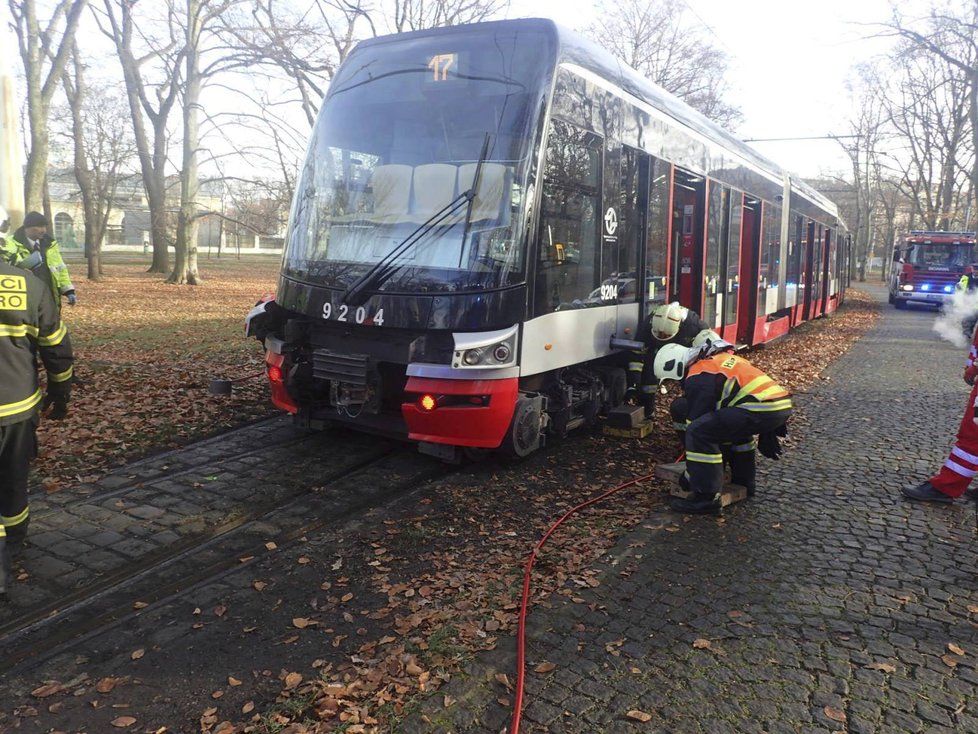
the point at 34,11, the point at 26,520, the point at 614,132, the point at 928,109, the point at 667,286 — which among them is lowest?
the point at 26,520

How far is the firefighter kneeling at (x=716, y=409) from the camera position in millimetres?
5180

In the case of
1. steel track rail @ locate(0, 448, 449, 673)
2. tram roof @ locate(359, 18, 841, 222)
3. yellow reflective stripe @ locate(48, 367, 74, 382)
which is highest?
tram roof @ locate(359, 18, 841, 222)

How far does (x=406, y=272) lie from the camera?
19.2ft

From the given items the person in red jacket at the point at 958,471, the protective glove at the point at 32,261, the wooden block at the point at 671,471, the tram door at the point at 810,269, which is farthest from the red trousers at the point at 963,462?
the tram door at the point at 810,269

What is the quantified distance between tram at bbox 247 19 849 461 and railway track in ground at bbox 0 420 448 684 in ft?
1.29

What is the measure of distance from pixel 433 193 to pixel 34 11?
1980cm

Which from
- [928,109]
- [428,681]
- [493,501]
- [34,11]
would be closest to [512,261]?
[493,501]

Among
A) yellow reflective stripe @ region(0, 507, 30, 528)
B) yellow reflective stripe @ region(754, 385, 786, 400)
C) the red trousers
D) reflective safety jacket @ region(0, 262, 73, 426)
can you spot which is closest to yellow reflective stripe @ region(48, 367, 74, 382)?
reflective safety jacket @ region(0, 262, 73, 426)

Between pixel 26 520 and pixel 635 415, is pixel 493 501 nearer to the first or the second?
pixel 635 415

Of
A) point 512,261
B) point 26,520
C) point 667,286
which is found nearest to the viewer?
point 26,520

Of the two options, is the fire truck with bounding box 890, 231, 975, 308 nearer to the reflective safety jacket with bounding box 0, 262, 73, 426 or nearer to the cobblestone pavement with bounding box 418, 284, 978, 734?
the cobblestone pavement with bounding box 418, 284, 978, 734

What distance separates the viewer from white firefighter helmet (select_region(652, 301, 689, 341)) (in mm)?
6941

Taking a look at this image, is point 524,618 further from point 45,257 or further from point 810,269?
point 810,269

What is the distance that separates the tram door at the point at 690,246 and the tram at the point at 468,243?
5.24 feet
